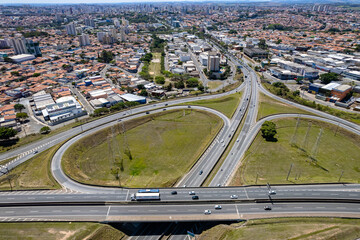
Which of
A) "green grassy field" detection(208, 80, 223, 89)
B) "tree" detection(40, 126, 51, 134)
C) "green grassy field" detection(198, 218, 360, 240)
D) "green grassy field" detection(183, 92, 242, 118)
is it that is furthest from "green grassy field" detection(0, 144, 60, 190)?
"green grassy field" detection(208, 80, 223, 89)

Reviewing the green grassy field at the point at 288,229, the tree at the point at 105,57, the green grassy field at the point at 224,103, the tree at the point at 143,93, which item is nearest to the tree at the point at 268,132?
the green grassy field at the point at 224,103

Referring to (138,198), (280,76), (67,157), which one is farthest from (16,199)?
(280,76)

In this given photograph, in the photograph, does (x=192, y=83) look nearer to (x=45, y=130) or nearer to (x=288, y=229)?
(x=45, y=130)

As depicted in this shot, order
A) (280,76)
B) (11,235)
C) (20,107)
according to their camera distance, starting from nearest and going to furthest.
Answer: (11,235) < (20,107) < (280,76)

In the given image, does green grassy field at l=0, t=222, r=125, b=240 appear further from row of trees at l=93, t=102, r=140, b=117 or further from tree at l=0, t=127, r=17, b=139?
row of trees at l=93, t=102, r=140, b=117

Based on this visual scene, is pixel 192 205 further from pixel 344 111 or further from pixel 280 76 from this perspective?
pixel 280 76

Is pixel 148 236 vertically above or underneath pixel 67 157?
underneath

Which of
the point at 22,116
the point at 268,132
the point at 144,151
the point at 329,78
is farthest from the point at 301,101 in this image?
the point at 22,116
